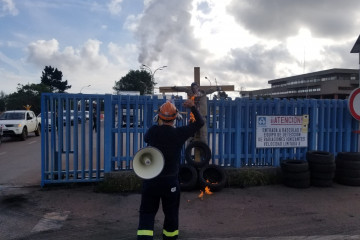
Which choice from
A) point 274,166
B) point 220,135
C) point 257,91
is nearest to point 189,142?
point 220,135

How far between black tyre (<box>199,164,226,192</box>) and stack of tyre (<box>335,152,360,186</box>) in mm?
2885

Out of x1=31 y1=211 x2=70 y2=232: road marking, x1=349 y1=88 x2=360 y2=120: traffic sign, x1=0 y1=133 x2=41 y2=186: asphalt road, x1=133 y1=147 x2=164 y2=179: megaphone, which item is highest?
x1=349 y1=88 x2=360 y2=120: traffic sign

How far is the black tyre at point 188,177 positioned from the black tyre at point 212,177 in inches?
5.6

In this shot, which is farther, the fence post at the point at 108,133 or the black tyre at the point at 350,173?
the black tyre at the point at 350,173

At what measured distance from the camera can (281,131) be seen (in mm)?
7574

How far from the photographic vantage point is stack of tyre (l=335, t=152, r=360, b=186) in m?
6.97

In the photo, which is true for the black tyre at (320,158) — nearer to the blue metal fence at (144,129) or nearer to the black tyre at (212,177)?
the blue metal fence at (144,129)

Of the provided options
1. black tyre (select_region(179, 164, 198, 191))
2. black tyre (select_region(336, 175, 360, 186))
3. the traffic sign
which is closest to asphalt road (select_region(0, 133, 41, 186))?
black tyre (select_region(179, 164, 198, 191))

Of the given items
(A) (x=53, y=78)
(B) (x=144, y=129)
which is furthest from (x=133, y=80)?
(B) (x=144, y=129)

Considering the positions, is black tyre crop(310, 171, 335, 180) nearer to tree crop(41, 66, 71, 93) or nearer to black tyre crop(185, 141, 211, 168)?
black tyre crop(185, 141, 211, 168)

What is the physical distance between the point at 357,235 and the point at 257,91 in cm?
12078

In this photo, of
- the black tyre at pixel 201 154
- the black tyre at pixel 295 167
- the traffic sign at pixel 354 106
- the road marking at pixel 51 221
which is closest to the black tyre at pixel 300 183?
the black tyre at pixel 295 167

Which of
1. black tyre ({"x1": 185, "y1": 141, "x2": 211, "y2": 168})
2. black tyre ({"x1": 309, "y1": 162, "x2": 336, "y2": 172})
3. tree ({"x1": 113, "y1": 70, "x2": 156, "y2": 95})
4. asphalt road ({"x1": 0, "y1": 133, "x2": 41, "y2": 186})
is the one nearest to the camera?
black tyre ({"x1": 185, "y1": 141, "x2": 211, "y2": 168})

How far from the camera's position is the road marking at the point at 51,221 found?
15.1 feet
